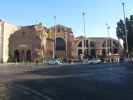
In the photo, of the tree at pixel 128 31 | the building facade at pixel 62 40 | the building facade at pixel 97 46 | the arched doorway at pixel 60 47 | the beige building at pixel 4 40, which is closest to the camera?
the tree at pixel 128 31

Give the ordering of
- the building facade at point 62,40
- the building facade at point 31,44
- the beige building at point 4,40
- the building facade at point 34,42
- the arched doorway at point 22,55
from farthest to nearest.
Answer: the building facade at point 62,40 < the building facade at point 31,44 < the arched doorway at point 22,55 < the building facade at point 34,42 < the beige building at point 4,40

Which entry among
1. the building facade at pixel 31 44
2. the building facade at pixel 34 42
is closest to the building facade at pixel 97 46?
the building facade at pixel 34 42

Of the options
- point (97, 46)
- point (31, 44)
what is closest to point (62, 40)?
point (31, 44)

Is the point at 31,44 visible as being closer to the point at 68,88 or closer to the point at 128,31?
the point at 128,31

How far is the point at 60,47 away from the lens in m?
136

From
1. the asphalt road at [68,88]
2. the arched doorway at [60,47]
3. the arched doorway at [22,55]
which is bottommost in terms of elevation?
the asphalt road at [68,88]

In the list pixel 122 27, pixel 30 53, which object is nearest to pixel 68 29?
pixel 30 53

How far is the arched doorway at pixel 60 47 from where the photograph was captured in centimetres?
13500

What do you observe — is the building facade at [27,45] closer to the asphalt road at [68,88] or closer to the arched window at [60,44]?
the arched window at [60,44]

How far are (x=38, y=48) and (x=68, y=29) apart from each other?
22.6 metres

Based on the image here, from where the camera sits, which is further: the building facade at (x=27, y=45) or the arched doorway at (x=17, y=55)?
the arched doorway at (x=17, y=55)

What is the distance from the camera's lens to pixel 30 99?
14.2 meters

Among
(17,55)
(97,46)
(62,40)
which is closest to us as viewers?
(17,55)

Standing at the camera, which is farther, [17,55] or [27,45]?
[17,55]
